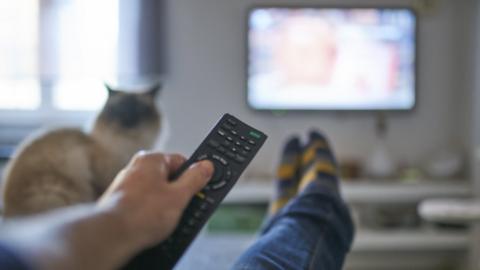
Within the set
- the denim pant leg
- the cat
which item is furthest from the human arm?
the cat

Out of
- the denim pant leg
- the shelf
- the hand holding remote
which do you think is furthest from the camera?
the shelf

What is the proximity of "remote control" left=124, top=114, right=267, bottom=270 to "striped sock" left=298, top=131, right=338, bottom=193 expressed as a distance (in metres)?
0.50

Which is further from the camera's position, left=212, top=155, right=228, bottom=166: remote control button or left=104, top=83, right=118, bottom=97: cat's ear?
left=104, top=83, right=118, bottom=97: cat's ear

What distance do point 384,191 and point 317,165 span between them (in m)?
1.15

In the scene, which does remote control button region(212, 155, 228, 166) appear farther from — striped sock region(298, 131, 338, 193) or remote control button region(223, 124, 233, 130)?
striped sock region(298, 131, 338, 193)

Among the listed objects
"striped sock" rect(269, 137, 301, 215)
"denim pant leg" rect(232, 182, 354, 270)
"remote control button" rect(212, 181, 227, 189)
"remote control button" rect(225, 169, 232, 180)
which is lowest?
"striped sock" rect(269, 137, 301, 215)

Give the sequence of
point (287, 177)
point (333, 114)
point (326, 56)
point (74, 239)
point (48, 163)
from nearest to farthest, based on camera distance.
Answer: point (74, 239)
point (48, 163)
point (287, 177)
point (326, 56)
point (333, 114)

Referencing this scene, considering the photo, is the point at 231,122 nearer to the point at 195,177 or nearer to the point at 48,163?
the point at 195,177

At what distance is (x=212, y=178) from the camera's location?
514mm

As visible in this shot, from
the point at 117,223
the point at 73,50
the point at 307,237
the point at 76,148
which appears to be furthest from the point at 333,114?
the point at 117,223

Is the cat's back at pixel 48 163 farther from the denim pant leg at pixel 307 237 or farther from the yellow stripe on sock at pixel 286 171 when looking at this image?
the yellow stripe on sock at pixel 286 171

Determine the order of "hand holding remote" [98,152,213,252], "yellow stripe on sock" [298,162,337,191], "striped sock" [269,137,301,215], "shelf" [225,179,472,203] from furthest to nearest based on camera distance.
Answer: "shelf" [225,179,472,203] < "striped sock" [269,137,301,215] < "yellow stripe on sock" [298,162,337,191] < "hand holding remote" [98,152,213,252]

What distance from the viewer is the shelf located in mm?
2393

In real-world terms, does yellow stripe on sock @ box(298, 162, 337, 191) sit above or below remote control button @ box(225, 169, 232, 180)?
below
